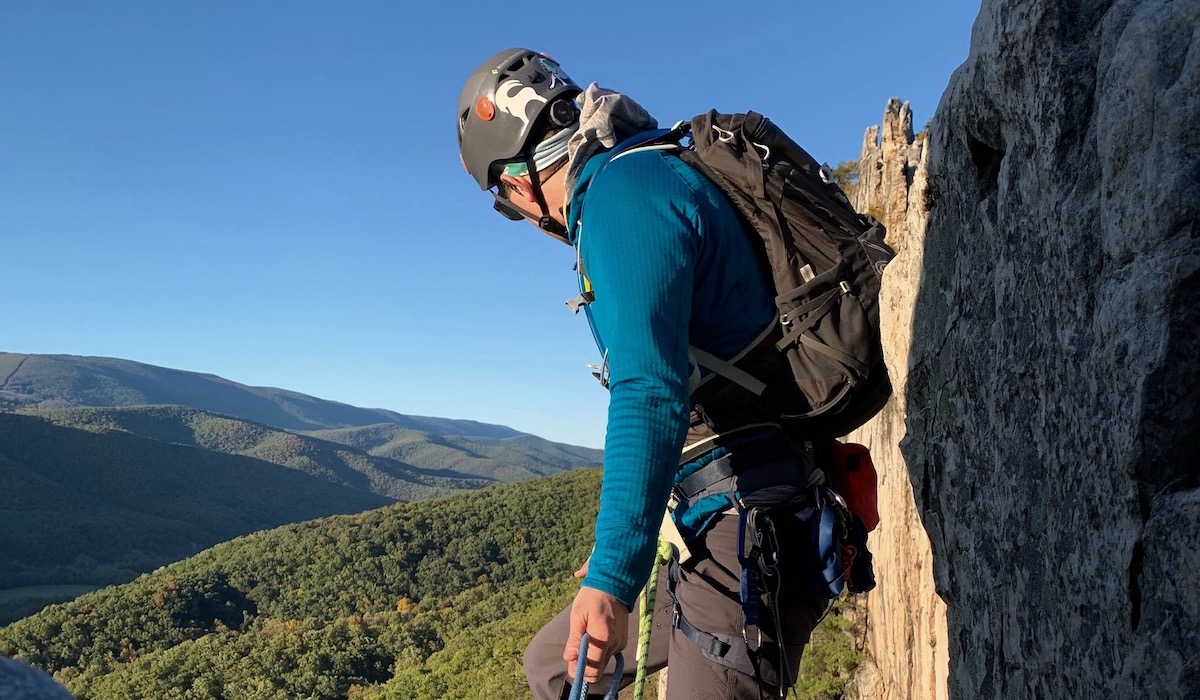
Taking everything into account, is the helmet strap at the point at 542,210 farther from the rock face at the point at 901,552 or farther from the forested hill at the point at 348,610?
the forested hill at the point at 348,610

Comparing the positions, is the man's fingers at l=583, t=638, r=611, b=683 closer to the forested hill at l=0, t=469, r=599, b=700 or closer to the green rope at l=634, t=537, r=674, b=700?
the green rope at l=634, t=537, r=674, b=700

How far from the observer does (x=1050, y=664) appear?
1.66 meters

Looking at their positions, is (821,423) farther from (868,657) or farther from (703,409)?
(868,657)

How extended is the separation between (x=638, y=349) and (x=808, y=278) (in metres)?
0.66

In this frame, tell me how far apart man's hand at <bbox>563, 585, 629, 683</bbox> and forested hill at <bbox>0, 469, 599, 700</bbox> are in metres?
11.5

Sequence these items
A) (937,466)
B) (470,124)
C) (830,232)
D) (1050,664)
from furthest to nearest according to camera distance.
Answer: (470,124) < (830,232) < (937,466) < (1050,664)

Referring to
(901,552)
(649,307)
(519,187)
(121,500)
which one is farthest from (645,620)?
(121,500)

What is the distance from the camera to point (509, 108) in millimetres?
3082

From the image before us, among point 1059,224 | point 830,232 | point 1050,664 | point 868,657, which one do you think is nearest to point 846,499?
point 830,232

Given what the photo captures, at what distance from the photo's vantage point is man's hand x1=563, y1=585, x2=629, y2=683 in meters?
2.04

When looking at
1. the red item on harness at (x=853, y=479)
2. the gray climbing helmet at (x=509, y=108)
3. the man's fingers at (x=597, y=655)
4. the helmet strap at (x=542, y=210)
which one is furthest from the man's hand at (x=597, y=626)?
the gray climbing helmet at (x=509, y=108)

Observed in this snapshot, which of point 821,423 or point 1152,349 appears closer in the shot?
point 1152,349

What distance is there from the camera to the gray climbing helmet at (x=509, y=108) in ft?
10.0

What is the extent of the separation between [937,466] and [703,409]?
67 cm
